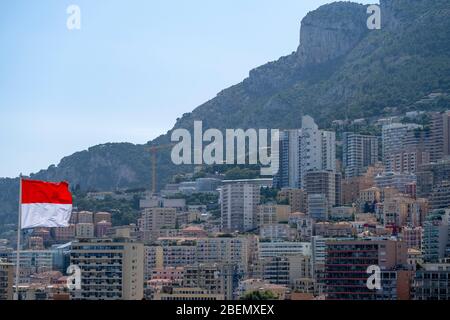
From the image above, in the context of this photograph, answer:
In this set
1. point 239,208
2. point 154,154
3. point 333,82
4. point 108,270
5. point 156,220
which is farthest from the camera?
point 333,82

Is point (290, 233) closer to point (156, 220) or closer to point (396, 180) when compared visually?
point (156, 220)

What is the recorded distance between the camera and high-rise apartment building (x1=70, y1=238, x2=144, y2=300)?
30234 millimetres

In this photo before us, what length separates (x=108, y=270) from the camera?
31.3 metres

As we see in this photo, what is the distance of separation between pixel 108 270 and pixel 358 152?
1209 inches

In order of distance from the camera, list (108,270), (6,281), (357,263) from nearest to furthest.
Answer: (6,281), (108,270), (357,263)

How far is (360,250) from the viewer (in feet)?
109

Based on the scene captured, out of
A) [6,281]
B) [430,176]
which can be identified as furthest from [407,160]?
[6,281]

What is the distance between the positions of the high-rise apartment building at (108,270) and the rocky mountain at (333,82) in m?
27.1

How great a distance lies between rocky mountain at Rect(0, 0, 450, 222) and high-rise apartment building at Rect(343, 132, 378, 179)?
5738mm

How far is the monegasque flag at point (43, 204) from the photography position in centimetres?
1178

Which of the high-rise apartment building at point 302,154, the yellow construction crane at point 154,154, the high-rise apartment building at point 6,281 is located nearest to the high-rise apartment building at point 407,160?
the high-rise apartment building at point 302,154

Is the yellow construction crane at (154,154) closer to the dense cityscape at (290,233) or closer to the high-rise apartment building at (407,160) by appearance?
the dense cityscape at (290,233)

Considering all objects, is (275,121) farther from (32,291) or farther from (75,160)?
(32,291)
